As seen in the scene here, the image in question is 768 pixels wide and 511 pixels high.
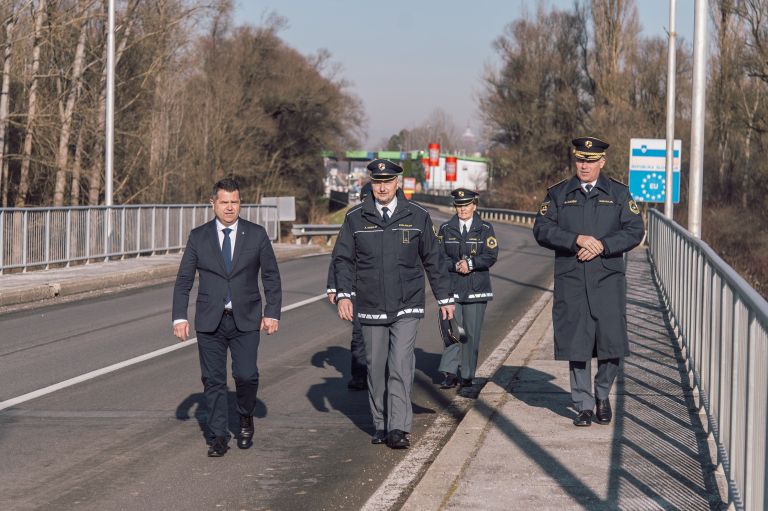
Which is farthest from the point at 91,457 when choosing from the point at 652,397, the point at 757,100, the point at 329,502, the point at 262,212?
the point at 757,100

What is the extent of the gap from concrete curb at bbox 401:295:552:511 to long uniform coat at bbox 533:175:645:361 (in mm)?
797

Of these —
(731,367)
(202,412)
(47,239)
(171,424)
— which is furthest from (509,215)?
(731,367)

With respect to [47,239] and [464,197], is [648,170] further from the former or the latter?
[464,197]

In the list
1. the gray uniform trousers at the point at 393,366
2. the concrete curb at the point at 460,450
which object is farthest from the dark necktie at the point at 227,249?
the concrete curb at the point at 460,450

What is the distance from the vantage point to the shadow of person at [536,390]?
888 centimetres

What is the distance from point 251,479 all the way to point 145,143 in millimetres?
31816

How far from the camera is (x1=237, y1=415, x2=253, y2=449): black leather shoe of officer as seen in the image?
309 inches

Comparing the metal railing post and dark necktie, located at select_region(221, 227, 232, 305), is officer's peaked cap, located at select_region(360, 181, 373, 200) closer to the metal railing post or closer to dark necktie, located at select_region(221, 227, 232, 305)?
dark necktie, located at select_region(221, 227, 232, 305)

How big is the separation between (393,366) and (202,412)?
2110 mm

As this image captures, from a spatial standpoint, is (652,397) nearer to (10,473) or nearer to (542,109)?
(10,473)

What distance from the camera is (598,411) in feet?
27.0

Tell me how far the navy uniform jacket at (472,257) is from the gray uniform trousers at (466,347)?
10cm

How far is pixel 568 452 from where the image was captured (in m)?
7.25

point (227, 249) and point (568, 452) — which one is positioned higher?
point (227, 249)
